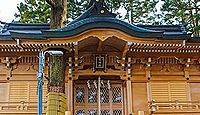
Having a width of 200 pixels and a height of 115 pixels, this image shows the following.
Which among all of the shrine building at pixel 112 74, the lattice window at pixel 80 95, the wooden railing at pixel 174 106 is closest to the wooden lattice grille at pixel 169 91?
the shrine building at pixel 112 74

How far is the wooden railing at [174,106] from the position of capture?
10.6 m

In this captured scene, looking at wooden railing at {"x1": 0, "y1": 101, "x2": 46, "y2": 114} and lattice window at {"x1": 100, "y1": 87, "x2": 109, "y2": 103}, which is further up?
lattice window at {"x1": 100, "y1": 87, "x2": 109, "y2": 103}

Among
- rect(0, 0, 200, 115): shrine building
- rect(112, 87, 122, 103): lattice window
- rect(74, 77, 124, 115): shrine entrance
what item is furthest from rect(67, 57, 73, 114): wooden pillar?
rect(112, 87, 122, 103): lattice window

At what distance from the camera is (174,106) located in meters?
10.8

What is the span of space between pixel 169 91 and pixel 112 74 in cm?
215

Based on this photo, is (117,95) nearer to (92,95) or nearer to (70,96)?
(92,95)

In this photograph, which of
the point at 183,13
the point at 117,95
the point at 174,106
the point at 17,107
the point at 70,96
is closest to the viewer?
the point at 17,107

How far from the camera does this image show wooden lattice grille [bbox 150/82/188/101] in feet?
36.4

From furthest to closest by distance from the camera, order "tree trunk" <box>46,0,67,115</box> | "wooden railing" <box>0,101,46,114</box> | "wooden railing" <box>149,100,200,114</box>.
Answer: "wooden railing" <box>149,100,200,114</box>, "wooden railing" <box>0,101,46,114</box>, "tree trunk" <box>46,0,67,115</box>

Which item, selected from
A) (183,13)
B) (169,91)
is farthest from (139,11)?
(169,91)

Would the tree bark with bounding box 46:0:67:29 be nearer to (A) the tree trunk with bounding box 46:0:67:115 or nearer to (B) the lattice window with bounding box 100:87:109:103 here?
(A) the tree trunk with bounding box 46:0:67:115

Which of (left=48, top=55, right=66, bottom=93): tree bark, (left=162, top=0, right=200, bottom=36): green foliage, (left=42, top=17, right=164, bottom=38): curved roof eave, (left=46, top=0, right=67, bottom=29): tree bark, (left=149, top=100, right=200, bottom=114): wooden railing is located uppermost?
(left=162, top=0, right=200, bottom=36): green foliage

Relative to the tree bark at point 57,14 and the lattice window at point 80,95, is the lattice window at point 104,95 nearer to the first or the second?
the lattice window at point 80,95

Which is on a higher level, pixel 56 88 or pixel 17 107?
pixel 56 88
